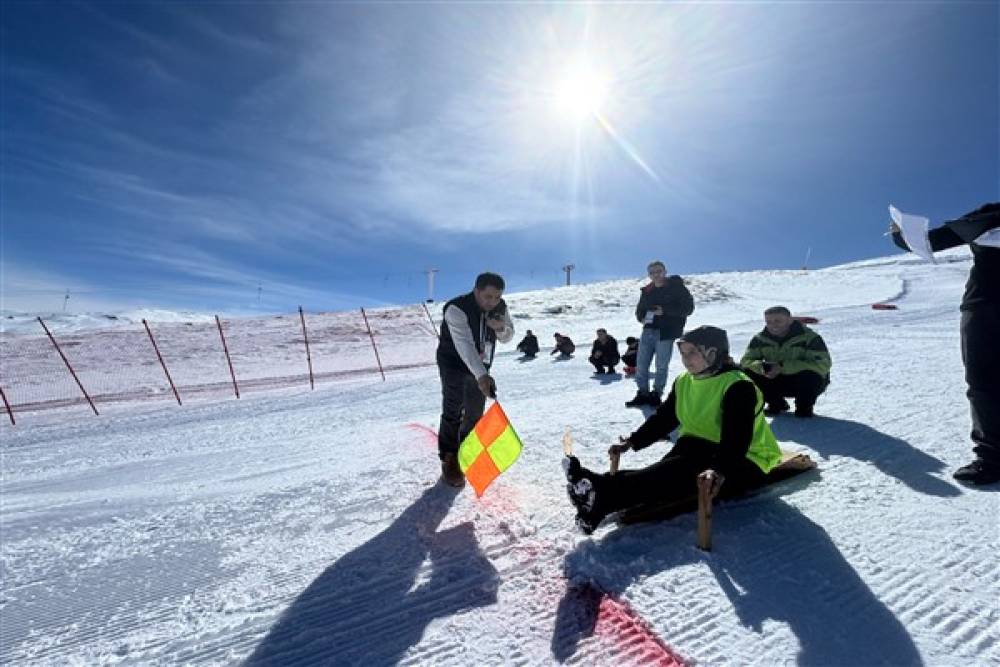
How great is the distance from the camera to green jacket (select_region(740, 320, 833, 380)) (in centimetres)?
485

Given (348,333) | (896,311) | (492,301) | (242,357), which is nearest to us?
(492,301)

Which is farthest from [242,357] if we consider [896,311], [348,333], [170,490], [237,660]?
[896,311]

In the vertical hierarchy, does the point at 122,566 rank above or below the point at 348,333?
below

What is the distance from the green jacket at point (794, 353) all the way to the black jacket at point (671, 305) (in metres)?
1.07

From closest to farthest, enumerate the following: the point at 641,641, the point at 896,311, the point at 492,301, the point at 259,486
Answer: the point at 641,641
the point at 492,301
the point at 259,486
the point at 896,311

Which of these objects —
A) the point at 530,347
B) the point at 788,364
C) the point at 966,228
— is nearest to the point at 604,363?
the point at 530,347

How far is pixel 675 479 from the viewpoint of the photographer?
9.29ft

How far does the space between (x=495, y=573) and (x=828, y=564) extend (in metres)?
1.65

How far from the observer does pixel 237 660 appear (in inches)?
82.0

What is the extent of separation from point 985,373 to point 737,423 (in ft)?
5.97

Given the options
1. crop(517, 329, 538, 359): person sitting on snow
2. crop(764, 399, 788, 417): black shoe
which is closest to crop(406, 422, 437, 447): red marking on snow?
crop(764, 399, 788, 417): black shoe

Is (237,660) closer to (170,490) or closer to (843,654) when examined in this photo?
(843,654)

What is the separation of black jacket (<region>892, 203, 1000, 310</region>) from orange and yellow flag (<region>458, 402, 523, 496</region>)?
297 centimetres

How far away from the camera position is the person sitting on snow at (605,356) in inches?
367
